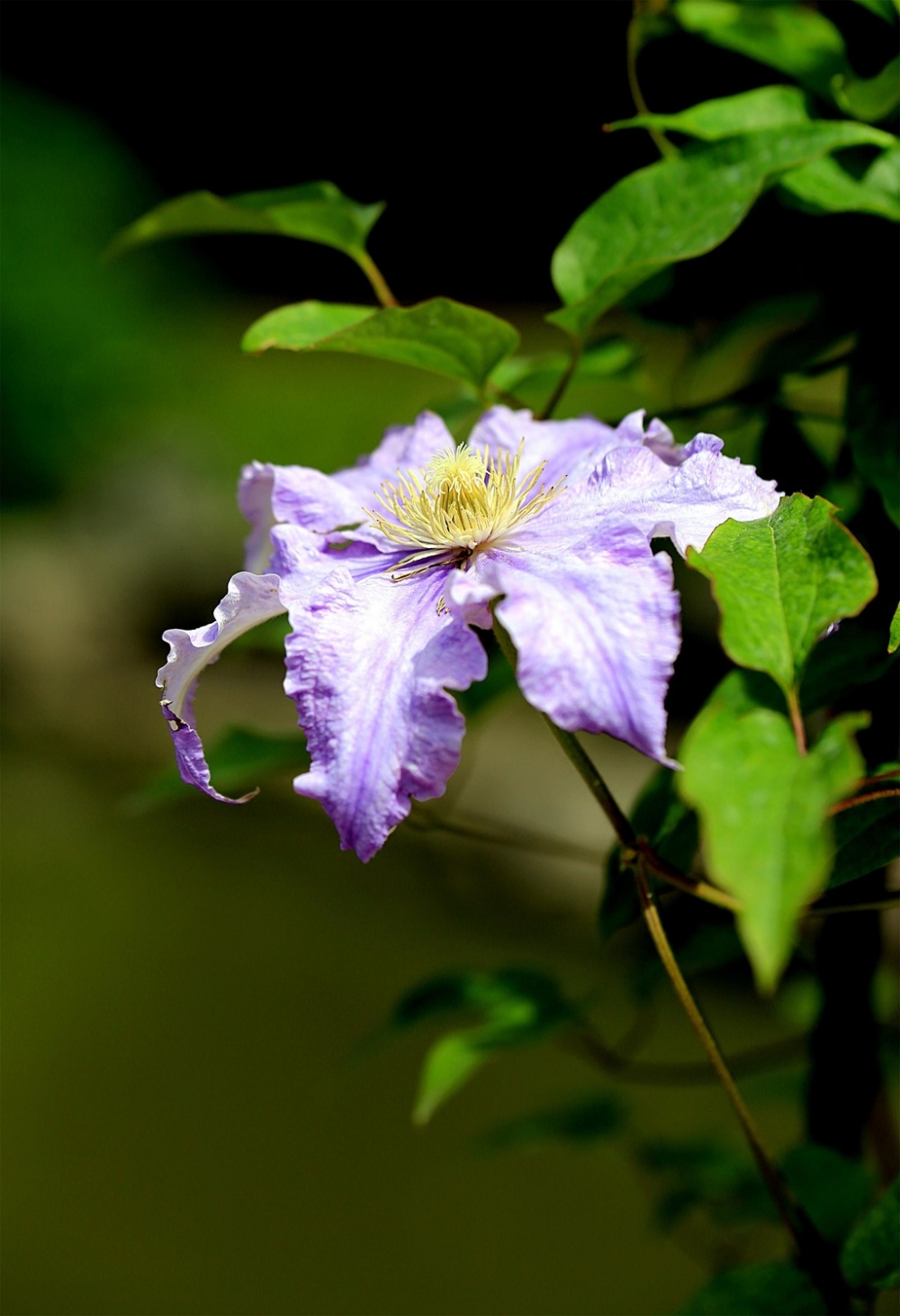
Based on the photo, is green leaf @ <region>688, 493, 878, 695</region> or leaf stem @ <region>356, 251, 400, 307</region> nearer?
green leaf @ <region>688, 493, 878, 695</region>

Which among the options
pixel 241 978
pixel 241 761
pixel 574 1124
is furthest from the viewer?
pixel 241 978

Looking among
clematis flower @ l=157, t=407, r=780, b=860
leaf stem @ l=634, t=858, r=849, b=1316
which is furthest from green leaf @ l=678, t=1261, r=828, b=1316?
clematis flower @ l=157, t=407, r=780, b=860

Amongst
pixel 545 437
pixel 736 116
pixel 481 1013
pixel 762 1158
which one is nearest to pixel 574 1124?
pixel 481 1013

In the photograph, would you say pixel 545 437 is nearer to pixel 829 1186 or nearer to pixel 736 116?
pixel 736 116

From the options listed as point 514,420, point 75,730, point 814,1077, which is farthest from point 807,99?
point 75,730

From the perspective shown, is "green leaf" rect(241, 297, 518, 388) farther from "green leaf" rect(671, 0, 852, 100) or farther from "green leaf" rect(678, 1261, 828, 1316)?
"green leaf" rect(678, 1261, 828, 1316)

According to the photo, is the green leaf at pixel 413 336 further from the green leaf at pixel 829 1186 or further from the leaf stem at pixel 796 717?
the green leaf at pixel 829 1186

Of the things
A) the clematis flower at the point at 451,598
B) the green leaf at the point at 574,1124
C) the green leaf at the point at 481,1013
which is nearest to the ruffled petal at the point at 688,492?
the clematis flower at the point at 451,598
